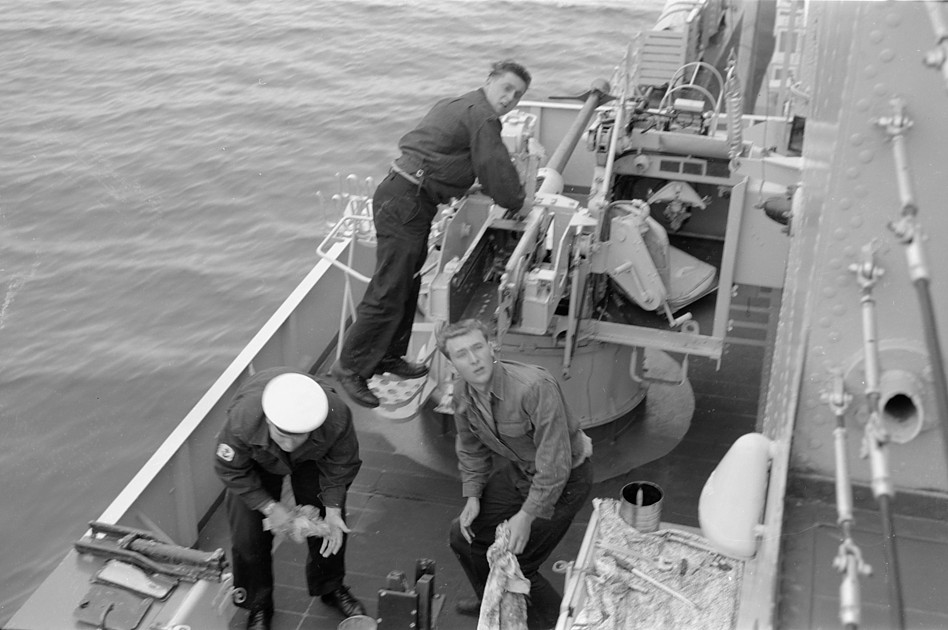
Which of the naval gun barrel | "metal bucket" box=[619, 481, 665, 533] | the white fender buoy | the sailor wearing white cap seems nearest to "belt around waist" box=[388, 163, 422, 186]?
the naval gun barrel

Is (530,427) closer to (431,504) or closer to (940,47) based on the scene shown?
(431,504)

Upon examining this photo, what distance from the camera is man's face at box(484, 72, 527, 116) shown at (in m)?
5.47

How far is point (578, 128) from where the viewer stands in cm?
757

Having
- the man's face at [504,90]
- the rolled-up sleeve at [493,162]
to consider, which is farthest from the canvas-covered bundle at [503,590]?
the man's face at [504,90]

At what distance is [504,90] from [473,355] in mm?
1938

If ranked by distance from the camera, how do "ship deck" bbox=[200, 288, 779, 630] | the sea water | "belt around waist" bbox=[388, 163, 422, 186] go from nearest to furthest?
"ship deck" bbox=[200, 288, 779, 630] < "belt around waist" bbox=[388, 163, 422, 186] < the sea water

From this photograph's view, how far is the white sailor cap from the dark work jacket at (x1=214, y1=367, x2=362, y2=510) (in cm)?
12

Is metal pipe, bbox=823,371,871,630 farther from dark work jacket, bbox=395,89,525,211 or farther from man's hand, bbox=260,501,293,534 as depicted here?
dark work jacket, bbox=395,89,525,211

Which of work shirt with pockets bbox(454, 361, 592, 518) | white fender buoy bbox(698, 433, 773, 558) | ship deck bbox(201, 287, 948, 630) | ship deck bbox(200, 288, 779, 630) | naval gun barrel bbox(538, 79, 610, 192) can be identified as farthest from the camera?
naval gun barrel bbox(538, 79, 610, 192)

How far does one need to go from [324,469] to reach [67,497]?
5.07 meters

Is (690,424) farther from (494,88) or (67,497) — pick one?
(67,497)

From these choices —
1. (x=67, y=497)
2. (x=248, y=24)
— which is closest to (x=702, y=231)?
(x=67, y=497)

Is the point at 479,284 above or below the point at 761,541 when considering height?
above

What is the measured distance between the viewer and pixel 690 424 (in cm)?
694
